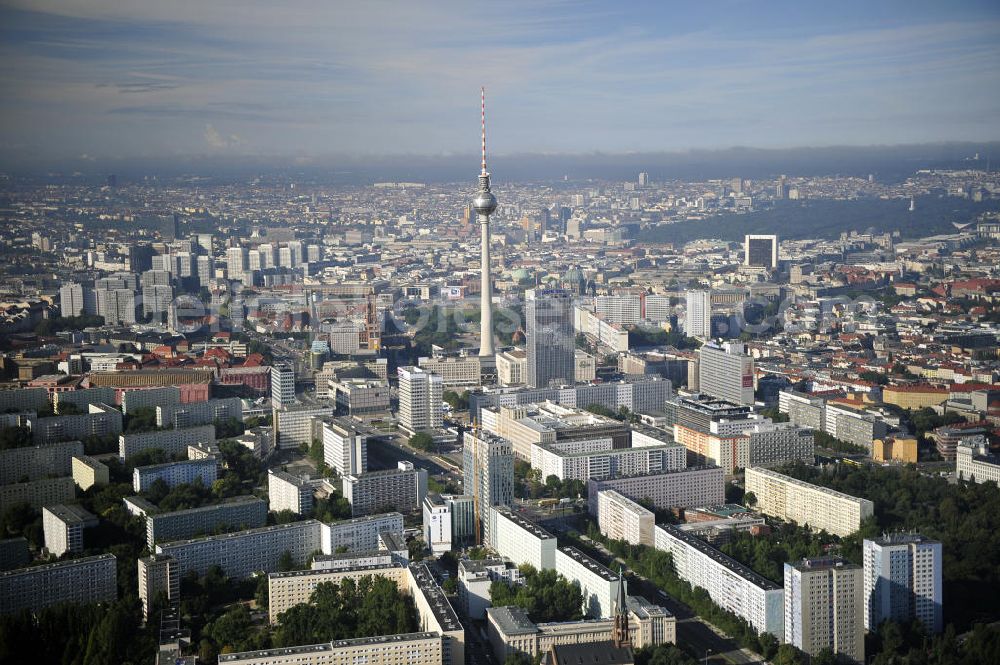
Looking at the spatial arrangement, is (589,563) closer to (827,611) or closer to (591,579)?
(591,579)

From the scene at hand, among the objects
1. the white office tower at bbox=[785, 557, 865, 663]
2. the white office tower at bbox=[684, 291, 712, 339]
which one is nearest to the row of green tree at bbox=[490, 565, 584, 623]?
the white office tower at bbox=[785, 557, 865, 663]

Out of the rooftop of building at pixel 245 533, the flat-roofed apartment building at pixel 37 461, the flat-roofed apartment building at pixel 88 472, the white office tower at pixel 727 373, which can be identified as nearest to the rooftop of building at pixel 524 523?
the rooftop of building at pixel 245 533

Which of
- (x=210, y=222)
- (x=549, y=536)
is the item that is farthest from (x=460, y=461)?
(x=210, y=222)

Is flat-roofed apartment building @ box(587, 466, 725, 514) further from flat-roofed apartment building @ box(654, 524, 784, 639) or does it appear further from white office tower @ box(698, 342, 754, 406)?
white office tower @ box(698, 342, 754, 406)

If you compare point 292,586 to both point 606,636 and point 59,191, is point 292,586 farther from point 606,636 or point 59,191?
point 59,191

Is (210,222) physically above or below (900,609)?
above

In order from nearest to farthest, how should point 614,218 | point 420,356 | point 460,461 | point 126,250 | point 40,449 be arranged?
1. point 40,449
2. point 460,461
3. point 420,356
4. point 126,250
5. point 614,218
